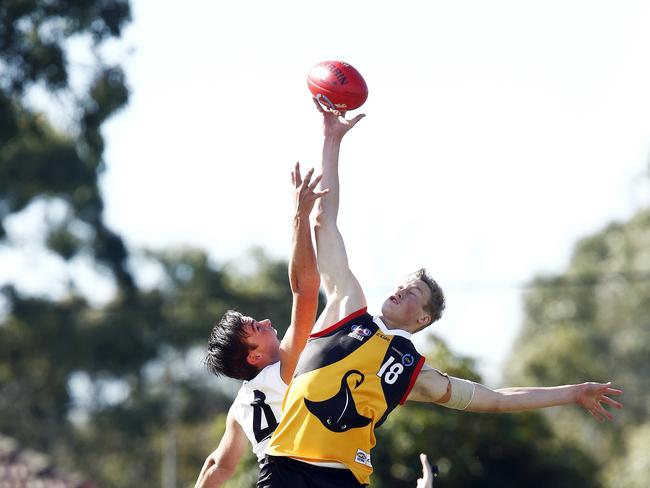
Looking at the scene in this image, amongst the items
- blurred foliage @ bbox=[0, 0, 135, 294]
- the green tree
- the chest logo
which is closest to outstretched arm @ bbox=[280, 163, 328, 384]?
the chest logo

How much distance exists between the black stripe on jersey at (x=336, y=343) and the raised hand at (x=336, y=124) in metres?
0.95

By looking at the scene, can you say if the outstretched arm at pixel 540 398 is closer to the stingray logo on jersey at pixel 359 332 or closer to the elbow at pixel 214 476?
the stingray logo on jersey at pixel 359 332

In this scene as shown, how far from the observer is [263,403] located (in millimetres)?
5770

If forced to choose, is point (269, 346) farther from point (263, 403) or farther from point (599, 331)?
point (599, 331)

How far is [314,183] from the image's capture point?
18.0 ft

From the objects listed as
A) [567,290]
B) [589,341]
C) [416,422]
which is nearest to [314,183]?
[416,422]

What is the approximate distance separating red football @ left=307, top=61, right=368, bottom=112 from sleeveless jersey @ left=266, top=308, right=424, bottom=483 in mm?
1306

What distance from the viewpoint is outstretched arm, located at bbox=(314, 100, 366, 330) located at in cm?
537

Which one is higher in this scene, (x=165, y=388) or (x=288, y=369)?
(x=165, y=388)

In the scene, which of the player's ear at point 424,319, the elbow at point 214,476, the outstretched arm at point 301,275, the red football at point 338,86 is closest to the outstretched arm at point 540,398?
the player's ear at point 424,319

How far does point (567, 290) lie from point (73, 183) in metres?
23.2

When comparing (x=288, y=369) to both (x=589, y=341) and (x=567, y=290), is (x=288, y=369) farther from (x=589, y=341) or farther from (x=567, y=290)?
(x=567, y=290)

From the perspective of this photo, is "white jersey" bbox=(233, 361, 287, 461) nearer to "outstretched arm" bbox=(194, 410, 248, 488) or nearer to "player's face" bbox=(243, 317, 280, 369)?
"player's face" bbox=(243, 317, 280, 369)

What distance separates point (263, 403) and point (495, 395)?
41.6 inches
